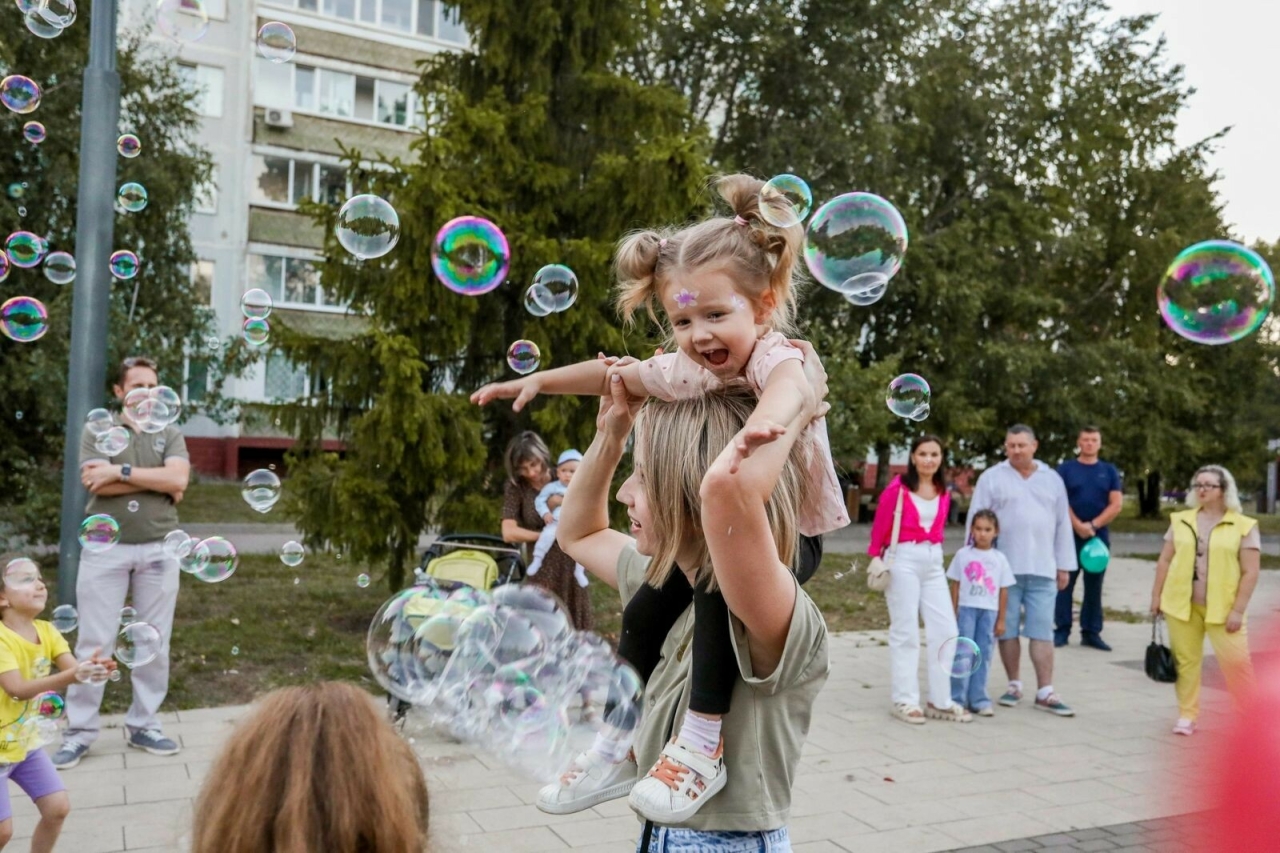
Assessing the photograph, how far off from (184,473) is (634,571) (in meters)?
4.97

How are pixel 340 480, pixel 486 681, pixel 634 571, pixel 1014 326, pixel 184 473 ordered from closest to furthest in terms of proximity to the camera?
pixel 634 571 < pixel 486 681 < pixel 184 473 < pixel 340 480 < pixel 1014 326

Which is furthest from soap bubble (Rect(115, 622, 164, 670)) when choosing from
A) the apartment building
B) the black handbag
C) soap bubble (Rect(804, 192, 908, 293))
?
the apartment building

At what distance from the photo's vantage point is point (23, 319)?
7379 mm

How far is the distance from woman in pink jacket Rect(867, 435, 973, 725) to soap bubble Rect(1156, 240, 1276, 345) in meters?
2.58

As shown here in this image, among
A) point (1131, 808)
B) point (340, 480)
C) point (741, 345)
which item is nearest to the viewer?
point (741, 345)

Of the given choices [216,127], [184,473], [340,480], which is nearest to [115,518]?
[184,473]

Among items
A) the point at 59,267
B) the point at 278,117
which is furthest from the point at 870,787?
the point at 278,117

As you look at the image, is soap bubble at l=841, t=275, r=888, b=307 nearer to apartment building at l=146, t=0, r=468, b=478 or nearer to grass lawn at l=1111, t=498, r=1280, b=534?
grass lawn at l=1111, t=498, r=1280, b=534

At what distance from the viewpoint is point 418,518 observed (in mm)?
10219

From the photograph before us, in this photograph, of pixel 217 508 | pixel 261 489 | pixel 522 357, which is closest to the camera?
pixel 522 357

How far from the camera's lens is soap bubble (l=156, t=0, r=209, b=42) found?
6836 mm

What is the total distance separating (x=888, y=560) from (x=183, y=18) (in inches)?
230

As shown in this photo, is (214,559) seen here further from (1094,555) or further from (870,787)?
(1094,555)

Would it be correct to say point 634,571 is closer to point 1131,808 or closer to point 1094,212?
point 1131,808
